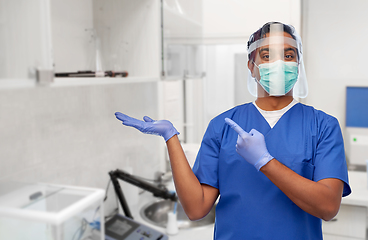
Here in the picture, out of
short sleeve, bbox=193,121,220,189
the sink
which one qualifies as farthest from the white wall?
short sleeve, bbox=193,121,220,189

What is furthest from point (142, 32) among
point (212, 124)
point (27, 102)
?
point (212, 124)

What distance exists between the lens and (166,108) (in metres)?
2.54

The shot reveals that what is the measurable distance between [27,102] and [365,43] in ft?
5.71

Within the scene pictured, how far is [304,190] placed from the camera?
87 centimetres

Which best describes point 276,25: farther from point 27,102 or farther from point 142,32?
point 27,102

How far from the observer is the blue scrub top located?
1004 mm

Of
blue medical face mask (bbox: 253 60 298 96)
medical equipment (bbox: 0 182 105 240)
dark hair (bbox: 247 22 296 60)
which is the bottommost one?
medical equipment (bbox: 0 182 105 240)

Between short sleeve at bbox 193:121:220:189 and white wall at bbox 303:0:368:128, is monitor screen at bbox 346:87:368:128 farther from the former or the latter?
short sleeve at bbox 193:121:220:189

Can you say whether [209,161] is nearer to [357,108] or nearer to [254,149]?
[254,149]

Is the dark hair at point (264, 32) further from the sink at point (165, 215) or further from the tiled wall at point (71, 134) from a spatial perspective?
the sink at point (165, 215)

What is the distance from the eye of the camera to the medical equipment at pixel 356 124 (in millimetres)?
1985

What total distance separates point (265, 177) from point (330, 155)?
20 centimetres

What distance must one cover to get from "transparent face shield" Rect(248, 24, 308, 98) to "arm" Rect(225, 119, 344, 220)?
8.5 inches

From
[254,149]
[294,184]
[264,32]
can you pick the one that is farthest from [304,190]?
[264,32]
